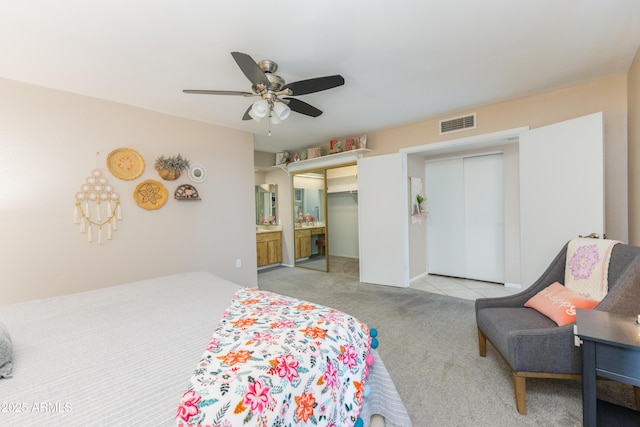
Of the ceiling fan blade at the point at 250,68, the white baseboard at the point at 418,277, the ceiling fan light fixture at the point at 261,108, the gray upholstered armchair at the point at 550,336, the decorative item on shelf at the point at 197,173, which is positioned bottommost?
the white baseboard at the point at 418,277

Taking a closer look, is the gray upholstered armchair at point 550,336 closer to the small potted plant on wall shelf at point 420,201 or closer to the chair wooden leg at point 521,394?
the chair wooden leg at point 521,394

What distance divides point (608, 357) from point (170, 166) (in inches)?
151

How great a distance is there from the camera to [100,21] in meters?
1.65

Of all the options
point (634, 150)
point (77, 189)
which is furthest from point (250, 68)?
point (634, 150)

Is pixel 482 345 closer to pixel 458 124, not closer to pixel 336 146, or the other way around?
pixel 458 124

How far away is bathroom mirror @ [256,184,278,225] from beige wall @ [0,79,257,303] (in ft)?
6.74

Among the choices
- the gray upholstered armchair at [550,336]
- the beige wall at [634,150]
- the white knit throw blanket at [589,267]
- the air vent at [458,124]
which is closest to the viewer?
the gray upholstered armchair at [550,336]

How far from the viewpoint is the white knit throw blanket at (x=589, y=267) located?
1745mm

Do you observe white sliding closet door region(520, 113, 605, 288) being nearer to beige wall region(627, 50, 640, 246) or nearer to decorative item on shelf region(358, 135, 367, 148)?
beige wall region(627, 50, 640, 246)

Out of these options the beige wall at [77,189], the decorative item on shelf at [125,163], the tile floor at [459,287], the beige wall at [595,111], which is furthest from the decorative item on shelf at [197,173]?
the beige wall at [595,111]

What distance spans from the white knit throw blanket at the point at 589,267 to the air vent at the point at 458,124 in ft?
6.26

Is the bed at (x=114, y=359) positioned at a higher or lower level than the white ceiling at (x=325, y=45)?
lower

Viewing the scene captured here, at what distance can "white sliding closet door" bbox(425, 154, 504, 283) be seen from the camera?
405 cm

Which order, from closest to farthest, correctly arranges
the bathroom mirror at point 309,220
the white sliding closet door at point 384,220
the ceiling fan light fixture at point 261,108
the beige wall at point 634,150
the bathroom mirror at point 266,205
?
the ceiling fan light fixture at point 261,108 → the beige wall at point 634,150 → the white sliding closet door at point 384,220 → the bathroom mirror at point 309,220 → the bathroom mirror at point 266,205
